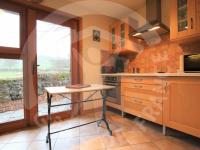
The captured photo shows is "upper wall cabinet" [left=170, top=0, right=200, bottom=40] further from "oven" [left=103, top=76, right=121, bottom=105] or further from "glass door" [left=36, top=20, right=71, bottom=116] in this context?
"glass door" [left=36, top=20, right=71, bottom=116]

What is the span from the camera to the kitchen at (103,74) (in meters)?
Result: 1.84

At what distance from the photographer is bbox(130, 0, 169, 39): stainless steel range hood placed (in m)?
2.48

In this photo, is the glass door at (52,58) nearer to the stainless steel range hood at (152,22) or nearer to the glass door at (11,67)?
the glass door at (11,67)

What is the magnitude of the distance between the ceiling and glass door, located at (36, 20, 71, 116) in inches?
14.7

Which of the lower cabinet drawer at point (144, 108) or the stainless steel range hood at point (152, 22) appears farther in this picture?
the stainless steel range hood at point (152, 22)

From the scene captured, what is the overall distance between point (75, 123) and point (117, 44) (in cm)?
203

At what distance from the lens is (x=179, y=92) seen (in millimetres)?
1856

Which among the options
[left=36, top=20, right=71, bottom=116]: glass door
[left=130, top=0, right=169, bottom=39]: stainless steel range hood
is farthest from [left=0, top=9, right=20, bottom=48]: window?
[left=130, top=0, right=169, bottom=39]: stainless steel range hood

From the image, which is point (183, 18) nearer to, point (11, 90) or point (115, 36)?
point (115, 36)

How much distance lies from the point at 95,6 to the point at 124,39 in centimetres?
97

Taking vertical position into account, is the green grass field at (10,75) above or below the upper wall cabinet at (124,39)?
below

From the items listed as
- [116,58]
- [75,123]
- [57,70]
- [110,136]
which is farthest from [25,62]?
[116,58]

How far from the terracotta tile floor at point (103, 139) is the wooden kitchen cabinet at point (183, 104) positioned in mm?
224

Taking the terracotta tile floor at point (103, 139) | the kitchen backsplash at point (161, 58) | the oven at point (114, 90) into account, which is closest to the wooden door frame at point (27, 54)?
the terracotta tile floor at point (103, 139)
